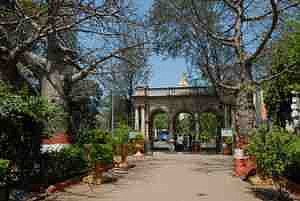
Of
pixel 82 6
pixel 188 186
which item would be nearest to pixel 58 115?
pixel 82 6

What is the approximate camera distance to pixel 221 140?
135ft

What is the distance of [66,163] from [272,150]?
600 centimetres

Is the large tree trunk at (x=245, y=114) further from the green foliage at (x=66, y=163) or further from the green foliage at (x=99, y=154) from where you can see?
the green foliage at (x=66, y=163)

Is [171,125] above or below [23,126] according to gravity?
above

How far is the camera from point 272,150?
12.7 metres

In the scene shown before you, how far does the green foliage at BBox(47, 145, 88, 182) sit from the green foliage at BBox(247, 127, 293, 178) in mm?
5472

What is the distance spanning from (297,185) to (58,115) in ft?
21.1

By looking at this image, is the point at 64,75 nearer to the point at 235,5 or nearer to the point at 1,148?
the point at 1,148

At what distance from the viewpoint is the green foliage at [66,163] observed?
13.1 metres

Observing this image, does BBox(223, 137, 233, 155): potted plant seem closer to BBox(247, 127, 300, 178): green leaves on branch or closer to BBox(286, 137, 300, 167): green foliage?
BBox(247, 127, 300, 178): green leaves on branch

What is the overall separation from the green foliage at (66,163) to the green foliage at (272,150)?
5472 mm

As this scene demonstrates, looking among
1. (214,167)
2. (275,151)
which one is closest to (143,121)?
(214,167)

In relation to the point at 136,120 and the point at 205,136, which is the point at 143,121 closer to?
the point at 136,120

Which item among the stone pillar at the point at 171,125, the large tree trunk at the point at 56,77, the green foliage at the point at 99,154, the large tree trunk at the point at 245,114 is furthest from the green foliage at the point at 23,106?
the stone pillar at the point at 171,125
